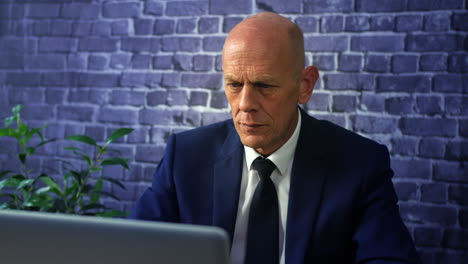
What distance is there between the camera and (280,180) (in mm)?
1497

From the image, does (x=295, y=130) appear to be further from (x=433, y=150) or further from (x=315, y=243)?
(x=433, y=150)

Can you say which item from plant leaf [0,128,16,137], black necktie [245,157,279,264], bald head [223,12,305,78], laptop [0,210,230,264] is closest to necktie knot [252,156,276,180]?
black necktie [245,157,279,264]

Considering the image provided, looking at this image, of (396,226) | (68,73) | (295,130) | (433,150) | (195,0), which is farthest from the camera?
(68,73)

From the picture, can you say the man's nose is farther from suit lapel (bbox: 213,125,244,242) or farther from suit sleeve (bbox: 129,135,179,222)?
suit sleeve (bbox: 129,135,179,222)

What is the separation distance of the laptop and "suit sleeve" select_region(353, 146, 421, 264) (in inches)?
35.0

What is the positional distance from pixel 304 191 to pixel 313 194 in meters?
0.03

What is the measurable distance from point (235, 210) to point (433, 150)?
3.39ft

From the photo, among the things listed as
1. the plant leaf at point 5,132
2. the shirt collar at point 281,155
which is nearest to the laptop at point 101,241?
the shirt collar at point 281,155

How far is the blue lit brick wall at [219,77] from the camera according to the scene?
1969 mm

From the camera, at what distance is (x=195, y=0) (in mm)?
2318

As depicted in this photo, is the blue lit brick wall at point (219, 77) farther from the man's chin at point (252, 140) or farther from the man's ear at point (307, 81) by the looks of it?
the man's chin at point (252, 140)

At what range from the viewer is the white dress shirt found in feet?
4.73

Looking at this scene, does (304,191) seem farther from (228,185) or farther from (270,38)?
(270,38)

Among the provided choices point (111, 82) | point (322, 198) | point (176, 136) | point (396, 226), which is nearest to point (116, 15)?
point (111, 82)
